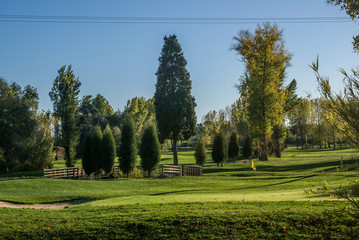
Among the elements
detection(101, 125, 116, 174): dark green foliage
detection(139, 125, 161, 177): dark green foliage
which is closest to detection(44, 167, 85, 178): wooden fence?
detection(101, 125, 116, 174): dark green foliage

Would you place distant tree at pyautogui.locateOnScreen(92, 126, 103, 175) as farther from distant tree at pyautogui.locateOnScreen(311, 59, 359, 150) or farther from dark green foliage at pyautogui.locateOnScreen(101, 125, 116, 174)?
distant tree at pyautogui.locateOnScreen(311, 59, 359, 150)

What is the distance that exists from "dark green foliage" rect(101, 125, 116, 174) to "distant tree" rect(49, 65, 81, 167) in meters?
6.93

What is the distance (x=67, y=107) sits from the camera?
34594mm

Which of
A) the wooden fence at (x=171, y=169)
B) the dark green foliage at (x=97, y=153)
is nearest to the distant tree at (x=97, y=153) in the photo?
the dark green foliage at (x=97, y=153)

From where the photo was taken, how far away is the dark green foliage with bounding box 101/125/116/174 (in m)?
29.3

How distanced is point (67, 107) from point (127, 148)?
384 inches

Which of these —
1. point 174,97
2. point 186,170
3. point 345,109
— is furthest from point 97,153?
point 345,109

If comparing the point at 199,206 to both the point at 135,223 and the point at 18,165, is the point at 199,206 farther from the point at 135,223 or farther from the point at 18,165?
the point at 18,165

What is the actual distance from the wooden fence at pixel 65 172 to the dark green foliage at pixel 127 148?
4295 millimetres

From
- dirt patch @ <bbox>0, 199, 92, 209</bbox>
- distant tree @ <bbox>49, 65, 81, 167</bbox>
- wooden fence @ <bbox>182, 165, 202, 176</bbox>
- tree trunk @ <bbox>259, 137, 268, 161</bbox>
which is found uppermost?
distant tree @ <bbox>49, 65, 81, 167</bbox>

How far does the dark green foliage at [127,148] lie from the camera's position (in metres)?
29.4

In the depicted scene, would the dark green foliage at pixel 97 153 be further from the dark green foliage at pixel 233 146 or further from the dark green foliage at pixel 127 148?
the dark green foliage at pixel 233 146

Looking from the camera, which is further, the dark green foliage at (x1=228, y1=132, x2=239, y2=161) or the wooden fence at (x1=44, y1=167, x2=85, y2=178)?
the dark green foliage at (x1=228, y1=132, x2=239, y2=161)

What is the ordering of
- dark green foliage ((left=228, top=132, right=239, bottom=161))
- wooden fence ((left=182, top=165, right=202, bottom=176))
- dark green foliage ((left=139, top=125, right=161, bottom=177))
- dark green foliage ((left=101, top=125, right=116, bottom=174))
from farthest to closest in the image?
dark green foliage ((left=228, top=132, right=239, bottom=161)) → wooden fence ((left=182, top=165, right=202, bottom=176)) → dark green foliage ((left=139, top=125, right=161, bottom=177)) → dark green foliage ((left=101, top=125, right=116, bottom=174))
